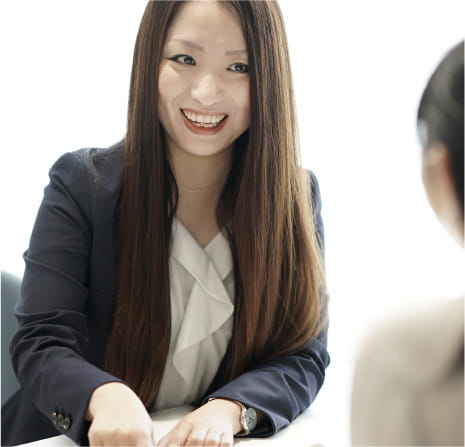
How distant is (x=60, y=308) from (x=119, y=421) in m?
0.19

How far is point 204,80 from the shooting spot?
82 cm

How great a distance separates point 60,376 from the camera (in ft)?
2.39

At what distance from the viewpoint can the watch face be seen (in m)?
0.75

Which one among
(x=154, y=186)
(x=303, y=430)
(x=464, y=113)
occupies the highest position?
(x=464, y=113)

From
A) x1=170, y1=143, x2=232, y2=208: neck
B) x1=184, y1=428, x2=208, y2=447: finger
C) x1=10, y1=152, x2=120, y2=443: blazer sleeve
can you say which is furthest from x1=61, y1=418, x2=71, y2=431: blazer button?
x1=170, y1=143, x2=232, y2=208: neck

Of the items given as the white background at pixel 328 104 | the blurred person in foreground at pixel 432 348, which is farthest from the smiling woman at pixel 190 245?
the blurred person in foreground at pixel 432 348

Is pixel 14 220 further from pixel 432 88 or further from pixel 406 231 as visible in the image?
pixel 432 88

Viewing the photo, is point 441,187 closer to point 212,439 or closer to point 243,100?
point 212,439

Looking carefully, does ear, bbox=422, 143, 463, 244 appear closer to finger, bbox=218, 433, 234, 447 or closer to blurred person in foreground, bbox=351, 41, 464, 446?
blurred person in foreground, bbox=351, 41, 464, 446

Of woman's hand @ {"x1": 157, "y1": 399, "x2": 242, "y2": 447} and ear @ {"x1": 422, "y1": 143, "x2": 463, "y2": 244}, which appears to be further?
woman's hand @ {"x1": 157, "y1": 399, "x2": 242, "y2": 447}

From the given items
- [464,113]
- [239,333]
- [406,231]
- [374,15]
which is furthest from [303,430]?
[374,15]

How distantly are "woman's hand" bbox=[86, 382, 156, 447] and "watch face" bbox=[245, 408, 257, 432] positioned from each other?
0.13 metres

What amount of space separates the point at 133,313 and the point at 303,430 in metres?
0.24

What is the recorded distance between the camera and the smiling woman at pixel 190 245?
0.80 m
